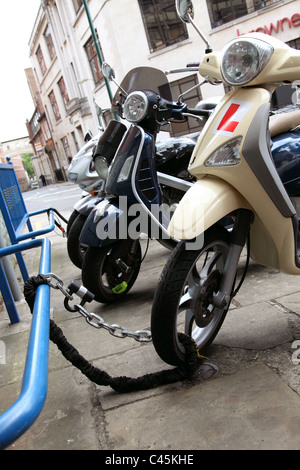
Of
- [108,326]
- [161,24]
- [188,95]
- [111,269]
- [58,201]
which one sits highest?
[161,24]

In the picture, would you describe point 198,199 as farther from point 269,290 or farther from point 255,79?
point 269,290

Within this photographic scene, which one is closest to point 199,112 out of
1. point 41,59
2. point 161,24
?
point 161,24

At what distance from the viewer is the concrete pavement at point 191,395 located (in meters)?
→ 1.63

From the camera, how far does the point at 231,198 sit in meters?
2.00

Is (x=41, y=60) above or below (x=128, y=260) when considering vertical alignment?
above

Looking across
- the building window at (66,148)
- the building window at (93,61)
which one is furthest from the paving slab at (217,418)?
the building window at (66,148)

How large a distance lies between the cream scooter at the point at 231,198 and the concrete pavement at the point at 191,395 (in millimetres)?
233

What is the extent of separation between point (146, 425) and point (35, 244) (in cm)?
101

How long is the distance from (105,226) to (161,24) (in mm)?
17207

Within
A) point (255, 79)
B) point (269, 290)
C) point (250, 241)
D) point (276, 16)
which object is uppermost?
point (276, 16)

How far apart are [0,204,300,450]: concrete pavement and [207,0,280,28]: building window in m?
15.7

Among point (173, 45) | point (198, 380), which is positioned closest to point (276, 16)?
point (173, 45)

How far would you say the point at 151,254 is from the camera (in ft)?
15.7

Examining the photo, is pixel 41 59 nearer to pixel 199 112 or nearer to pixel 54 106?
pixel 54 106
